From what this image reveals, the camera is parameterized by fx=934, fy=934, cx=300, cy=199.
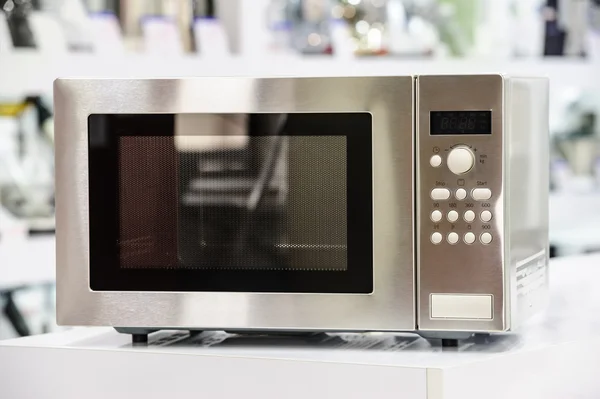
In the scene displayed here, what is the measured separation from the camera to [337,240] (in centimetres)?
103

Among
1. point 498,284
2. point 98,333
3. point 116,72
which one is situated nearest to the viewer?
point 498,284

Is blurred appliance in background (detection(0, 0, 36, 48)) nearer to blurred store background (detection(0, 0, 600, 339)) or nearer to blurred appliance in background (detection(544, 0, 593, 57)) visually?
blurred store background (detection(0, 0, 600, 339))

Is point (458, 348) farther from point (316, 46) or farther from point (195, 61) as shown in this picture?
point (316, 46)

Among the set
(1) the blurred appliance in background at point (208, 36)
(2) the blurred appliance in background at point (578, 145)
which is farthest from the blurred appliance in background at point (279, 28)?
(2) the blurred appliance in background at point (578, 145)

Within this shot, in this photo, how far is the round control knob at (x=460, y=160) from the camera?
985mm

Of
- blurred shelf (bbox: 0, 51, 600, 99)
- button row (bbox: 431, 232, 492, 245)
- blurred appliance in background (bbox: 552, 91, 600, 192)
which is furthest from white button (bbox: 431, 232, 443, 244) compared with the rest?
blurred appliance in background (bbox: 552, 91, 600, 192)

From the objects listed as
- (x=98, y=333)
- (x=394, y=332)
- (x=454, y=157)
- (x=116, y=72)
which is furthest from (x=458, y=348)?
(x=116, y=72)

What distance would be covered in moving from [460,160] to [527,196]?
0.44 feet

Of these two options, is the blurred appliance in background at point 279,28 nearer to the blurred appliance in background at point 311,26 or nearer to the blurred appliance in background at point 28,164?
the blurred appliance in background at point 311,26

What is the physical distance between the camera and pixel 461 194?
989mm

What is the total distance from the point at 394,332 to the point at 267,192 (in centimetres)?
21

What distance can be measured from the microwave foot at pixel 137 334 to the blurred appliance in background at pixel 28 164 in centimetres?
140

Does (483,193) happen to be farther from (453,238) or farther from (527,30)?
(527,30)

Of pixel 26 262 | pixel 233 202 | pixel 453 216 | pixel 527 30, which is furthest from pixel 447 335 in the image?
pixel 527 30
